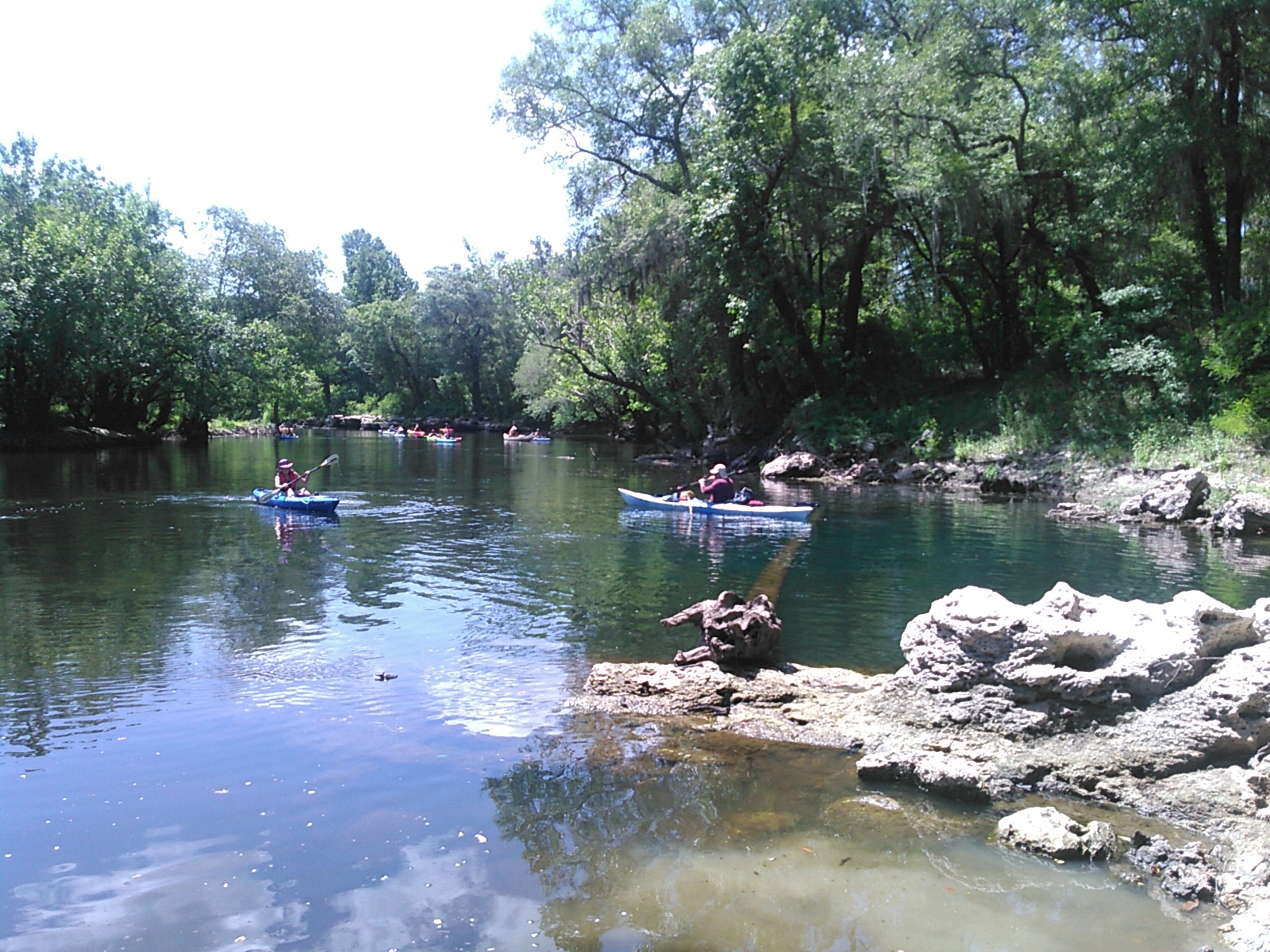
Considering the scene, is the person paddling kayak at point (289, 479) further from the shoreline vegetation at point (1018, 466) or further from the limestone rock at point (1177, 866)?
the limestone rock at point (1177, 866)

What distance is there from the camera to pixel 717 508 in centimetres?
1991

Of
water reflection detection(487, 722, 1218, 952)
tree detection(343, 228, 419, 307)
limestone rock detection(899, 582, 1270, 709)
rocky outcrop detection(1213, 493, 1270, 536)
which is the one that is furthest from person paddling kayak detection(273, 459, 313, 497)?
tree detection(343, 228, 419, 307)

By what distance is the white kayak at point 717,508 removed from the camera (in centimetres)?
1922

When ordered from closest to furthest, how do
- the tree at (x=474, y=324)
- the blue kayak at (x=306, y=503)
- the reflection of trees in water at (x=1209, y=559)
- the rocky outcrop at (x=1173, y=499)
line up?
the reflection of trees in water at (x=1209, y=559) → the rocky outcrop at (x=1173, y=499) → the blue kayak at (x=306, y=503) → the tree at (x=474, y=324)

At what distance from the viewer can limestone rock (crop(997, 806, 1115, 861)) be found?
5.09 m

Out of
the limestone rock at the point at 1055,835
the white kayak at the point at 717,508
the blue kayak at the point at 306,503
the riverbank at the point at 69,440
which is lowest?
the limestone rock at the point at 1055,835

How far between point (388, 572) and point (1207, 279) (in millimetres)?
23981

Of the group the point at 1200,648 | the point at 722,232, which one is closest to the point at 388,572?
the point at 1200,648

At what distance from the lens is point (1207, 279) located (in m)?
25.2

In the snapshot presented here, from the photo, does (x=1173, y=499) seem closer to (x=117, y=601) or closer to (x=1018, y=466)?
(x=1018, y=466)

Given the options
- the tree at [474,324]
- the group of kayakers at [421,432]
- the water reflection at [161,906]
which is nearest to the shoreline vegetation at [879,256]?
the group of kayakers at [421,432]

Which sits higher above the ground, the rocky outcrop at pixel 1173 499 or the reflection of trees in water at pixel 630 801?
the rocky outcrop at pixel 1173 499

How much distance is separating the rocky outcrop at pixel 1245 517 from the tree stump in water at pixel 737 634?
13.0 meters

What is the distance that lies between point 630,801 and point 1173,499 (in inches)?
675
